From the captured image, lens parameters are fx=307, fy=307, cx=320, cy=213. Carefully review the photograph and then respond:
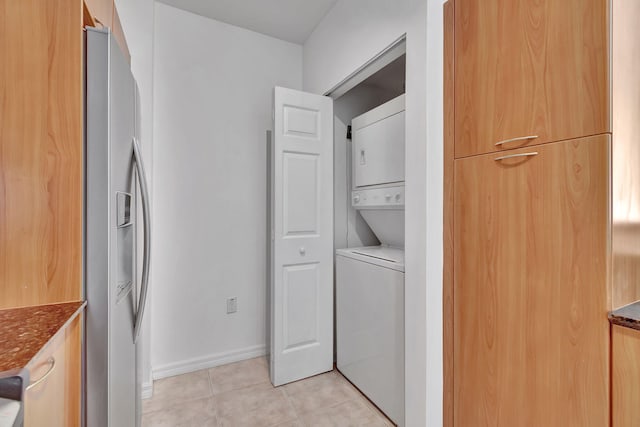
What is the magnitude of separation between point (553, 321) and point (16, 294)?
5.49 ft

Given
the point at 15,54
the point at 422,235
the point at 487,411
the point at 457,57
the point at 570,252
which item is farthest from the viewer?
the point at 422,235

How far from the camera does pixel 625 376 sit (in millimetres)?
923

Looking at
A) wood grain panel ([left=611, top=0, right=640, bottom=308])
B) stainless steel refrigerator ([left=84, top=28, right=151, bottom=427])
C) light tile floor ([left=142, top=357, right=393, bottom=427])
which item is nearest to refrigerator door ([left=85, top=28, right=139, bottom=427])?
stainless steel refrigerator ([left=84, top=28, right=151, bottom=427])

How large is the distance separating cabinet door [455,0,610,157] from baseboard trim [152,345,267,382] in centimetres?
221

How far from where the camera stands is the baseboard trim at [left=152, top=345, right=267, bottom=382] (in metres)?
2.26

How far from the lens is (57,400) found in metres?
0.75

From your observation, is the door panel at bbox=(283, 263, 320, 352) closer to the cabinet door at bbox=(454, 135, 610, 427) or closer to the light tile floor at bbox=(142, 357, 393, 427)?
the light tile floor at bbox=(142, 357, 393, 427)

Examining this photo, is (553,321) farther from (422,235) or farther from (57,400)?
(57,400)

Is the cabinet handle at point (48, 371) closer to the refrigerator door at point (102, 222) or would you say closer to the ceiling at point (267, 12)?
the refrigerator door at point (102, 222)

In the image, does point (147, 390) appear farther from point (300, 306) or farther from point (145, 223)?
point (145, 223)

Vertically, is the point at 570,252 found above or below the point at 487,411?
above

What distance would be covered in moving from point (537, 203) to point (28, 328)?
1552 mm

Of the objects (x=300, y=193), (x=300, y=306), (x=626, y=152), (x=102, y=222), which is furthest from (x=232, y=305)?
(x=626, y=152)

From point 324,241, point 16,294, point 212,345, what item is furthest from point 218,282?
point 16,294
